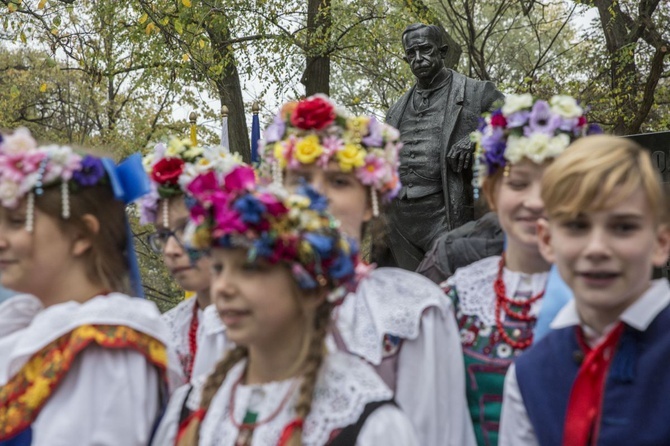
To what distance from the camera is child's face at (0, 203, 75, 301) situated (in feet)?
10.1

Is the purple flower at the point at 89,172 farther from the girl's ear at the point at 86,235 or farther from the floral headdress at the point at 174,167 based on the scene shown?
the floral headdress at the point at 174,167

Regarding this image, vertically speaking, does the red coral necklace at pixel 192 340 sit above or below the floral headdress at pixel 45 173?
below

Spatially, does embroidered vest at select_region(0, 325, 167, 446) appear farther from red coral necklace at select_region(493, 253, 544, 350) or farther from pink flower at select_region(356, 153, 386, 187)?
red coral necklace at select_region(493, 253, 544, 350)

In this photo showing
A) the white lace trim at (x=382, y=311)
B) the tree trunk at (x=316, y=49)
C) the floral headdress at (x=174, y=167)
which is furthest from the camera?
the tree trunk at (x=316, y=49)

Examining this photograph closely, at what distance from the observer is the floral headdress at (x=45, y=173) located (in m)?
3.09

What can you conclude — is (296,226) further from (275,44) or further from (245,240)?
(275,44)

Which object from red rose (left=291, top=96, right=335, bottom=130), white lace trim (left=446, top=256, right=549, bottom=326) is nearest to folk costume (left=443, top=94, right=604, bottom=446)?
white lace trim (left=446, top=256, right=549, bottom=326)

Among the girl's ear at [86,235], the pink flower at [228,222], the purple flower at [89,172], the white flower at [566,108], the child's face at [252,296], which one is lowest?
the child's face at [252,296]

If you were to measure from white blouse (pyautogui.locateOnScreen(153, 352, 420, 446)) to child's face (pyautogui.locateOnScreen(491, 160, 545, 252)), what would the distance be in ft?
3.21

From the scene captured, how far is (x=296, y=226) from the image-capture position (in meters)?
2.61

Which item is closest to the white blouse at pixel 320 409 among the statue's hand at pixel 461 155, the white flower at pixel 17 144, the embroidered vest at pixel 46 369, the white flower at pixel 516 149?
the embroidered vest at pixel 46 369

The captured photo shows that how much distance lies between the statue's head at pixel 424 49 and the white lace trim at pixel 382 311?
404cm

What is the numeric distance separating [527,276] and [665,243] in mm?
807

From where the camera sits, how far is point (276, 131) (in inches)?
150
